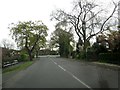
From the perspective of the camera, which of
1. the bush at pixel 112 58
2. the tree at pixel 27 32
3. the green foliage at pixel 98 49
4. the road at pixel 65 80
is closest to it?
the road at pixel 65 80

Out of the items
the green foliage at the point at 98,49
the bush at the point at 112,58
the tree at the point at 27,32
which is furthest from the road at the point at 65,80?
the tree at the point at 27,32

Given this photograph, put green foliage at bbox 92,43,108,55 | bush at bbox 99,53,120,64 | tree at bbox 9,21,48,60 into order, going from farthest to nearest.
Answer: tree at bbox 9,21,48,60 → green foliage at bbox 92,43,108,55 → bush at bbox 99,53,120,64

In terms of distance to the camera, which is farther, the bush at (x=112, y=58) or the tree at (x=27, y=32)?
the tree at (x=27, y=32)

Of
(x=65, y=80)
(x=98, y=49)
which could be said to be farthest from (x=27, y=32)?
(x=65, y=80)

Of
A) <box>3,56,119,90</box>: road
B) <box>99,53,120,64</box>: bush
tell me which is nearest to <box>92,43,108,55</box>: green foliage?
<box>99,53,120,64</box>: bush

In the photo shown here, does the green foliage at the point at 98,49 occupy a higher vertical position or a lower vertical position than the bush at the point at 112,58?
higher

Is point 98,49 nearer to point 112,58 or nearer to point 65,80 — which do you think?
point 112,58

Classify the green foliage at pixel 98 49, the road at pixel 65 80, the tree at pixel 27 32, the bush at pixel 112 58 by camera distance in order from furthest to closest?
1. the tree at pixel 27 32
2. the green foliage at pixel 98 49
3. the bush at pixel 112 58
4. the road at pixel 65 80

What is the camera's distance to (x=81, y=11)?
64.9m

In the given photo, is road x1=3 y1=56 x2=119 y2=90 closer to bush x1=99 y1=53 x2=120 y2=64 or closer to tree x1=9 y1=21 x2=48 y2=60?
bush x1=99 y1=53 x2=120 y2=64

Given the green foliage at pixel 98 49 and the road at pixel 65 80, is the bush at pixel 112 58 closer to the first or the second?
the green foliage at pixel 98 49

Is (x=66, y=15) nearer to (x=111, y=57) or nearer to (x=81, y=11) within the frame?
(x=81, y=11)

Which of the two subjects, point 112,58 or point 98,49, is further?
point 98,49

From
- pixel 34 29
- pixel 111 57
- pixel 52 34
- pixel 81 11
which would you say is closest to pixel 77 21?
pixel 81 11
